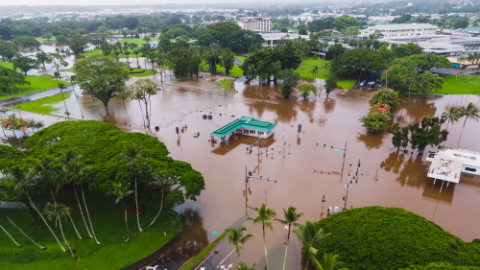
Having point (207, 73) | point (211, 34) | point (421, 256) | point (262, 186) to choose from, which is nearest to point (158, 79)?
point (207, 73)

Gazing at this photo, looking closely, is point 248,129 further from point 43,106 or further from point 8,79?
point 8,79

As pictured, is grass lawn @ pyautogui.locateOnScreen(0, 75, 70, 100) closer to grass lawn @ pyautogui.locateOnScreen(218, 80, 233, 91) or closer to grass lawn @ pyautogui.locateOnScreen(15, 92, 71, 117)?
grass lawn @ pyautogui.locateOnScreen(15, 92, 71, 117)

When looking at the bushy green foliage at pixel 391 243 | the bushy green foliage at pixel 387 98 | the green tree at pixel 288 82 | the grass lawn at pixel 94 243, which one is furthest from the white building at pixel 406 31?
the grass lawn at pixel 94 243

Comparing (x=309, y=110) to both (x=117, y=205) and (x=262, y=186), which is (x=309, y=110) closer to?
(x=262, y=186)

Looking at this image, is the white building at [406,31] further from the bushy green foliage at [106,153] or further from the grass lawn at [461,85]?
the bushy green foliage at [106,153]

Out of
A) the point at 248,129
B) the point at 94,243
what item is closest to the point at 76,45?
the point at 248,129

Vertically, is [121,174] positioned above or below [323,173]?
above
